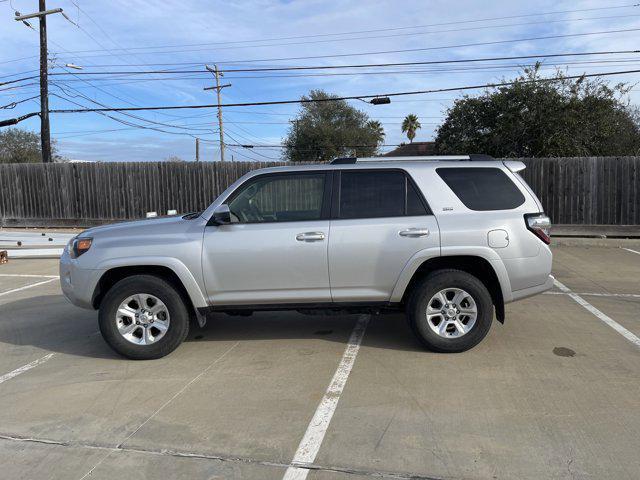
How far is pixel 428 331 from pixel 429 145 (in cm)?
4083

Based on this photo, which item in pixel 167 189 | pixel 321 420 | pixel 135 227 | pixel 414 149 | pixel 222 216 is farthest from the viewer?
pixel 414 149

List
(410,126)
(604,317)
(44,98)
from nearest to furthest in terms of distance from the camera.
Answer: (604,317) → (44,98) → (410,126)

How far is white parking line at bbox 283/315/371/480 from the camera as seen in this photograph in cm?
307

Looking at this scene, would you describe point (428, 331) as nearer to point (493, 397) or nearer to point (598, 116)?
point (493, 397)

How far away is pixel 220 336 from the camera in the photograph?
5.73 meters

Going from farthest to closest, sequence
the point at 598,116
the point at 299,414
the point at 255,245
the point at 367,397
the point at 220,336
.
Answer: the point at 598,116, the point at 220,336, the point at 255,245, the point at 367,397, the point at 299,414

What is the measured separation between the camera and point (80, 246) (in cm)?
497

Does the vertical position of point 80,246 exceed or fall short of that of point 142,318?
it exceeds it

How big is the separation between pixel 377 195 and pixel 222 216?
1508 mm

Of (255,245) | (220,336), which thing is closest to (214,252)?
(255,245)

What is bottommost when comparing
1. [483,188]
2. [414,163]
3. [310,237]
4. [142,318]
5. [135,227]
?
[142,318]

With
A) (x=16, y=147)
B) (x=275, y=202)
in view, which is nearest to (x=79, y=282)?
(x=275, y=202)

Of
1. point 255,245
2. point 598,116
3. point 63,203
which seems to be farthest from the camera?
point 598,116

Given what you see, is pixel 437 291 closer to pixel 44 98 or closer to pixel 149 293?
pixel 149 293
